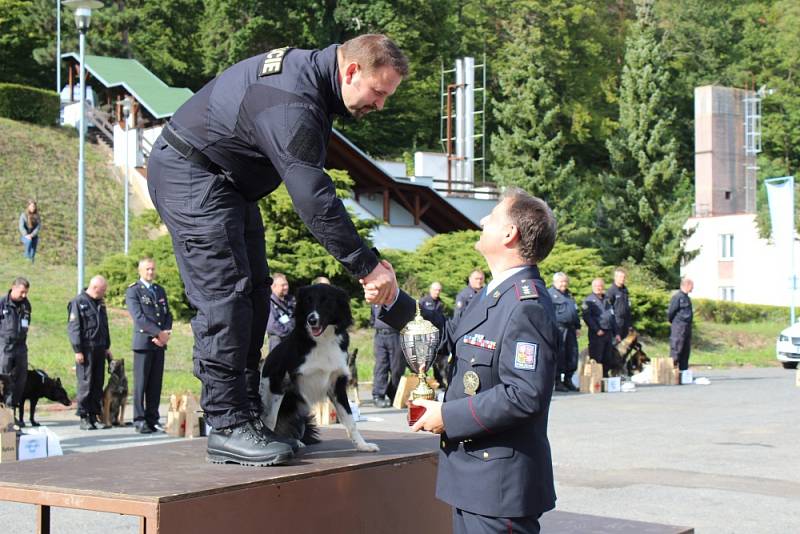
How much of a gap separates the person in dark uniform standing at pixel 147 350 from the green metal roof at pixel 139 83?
89.1 ft

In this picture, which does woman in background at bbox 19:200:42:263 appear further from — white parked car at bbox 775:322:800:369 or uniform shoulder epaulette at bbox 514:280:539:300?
uniform shoulder epaulette at bbox 514:280:539:300

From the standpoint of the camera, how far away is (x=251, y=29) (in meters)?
51.4

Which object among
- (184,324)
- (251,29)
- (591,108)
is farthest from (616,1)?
(184,324)

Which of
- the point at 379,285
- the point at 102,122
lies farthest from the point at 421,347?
the point at 102,122

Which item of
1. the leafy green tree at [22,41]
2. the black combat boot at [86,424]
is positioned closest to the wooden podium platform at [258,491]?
the black combat boot at [86,424]

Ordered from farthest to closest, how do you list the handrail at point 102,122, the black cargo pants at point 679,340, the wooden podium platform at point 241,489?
the handrail at point 102,122, the black cargo pants at point 679,340, the wooden podium platform at point 241,489

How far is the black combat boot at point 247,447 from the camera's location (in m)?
4.30

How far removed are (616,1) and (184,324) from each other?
5208cm

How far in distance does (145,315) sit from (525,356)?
Answer: 9743 millimetres

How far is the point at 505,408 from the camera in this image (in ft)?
11.0

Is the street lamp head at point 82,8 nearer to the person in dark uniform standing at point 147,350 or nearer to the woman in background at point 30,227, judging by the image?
the person in dark uniform standing at point 147,350

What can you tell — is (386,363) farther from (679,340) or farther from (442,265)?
(442,265)

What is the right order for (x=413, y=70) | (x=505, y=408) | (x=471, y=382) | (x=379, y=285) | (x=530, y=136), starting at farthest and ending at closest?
(x=413, y=70) < (x=530, y=136) < (x=379, y=285) < (x=471, y=382) < (x=505, y=408)

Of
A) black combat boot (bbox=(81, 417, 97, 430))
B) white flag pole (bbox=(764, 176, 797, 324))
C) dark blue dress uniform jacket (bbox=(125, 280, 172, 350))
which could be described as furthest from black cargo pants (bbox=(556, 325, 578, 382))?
white flag pole (bbox=(764, 176, 797, 324))
